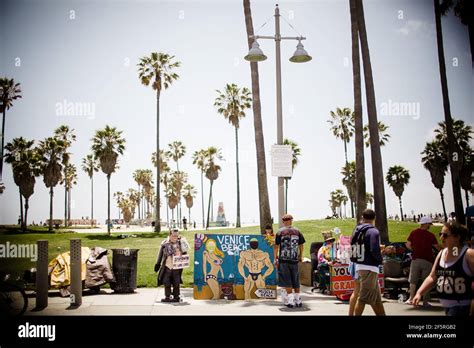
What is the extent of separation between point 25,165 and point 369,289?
58.6m

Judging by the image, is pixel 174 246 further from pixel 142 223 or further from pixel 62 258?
pixel 142 223

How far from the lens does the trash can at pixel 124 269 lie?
11133 millimetres

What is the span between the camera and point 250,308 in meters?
9.47

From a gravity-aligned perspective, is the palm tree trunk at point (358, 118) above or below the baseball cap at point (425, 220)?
above

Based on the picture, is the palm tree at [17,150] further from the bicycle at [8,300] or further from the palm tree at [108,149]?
the bicycle at [8,300]

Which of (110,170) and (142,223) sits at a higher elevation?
(110,170)

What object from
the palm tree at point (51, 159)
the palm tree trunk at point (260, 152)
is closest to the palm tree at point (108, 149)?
the palm tree at point (51, 159)

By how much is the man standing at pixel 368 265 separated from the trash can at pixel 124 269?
21.1 feet

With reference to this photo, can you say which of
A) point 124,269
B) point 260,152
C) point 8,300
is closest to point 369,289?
point 124,269

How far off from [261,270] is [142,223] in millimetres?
95371

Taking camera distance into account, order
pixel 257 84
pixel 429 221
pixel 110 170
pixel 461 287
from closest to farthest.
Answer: pixel 461 287
pixel 429 221
pixel 257 84
pixel 110 170

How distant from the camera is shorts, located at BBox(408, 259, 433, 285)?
32.6ft

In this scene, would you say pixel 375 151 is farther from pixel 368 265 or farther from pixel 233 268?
pixel 368 265

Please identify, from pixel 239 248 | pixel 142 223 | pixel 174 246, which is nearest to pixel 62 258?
pixel 174 246
